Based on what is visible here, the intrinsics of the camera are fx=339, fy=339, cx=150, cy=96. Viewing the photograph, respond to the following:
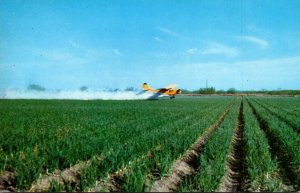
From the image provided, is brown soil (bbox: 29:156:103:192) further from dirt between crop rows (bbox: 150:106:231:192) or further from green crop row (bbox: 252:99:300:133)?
green crop row (bbox: 252:99:300:133)

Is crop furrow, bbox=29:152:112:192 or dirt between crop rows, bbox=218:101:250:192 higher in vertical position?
crop furrow, bbox=29:152:112:192

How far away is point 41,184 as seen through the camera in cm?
615

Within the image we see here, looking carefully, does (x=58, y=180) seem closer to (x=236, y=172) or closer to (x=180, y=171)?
(x=180, y=171)

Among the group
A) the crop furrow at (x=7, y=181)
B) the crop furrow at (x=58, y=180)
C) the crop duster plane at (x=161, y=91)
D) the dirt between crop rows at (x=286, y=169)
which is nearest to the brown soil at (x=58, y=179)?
the crop furrow at (x=58, y=180)

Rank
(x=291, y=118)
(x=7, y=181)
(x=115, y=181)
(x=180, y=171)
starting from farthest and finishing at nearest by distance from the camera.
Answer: (x=291, y=118), (x=180, y=171), (x=115, y=181), (x=7, y=181)

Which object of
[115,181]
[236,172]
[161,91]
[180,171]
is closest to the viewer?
[115,181]

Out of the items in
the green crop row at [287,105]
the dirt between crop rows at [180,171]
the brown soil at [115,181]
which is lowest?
the dirt between crop rows at [180,171]

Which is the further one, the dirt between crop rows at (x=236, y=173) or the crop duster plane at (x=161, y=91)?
the crop duster plane at (x=161, y=91)

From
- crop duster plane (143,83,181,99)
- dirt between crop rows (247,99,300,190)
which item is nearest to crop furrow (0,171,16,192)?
dirt between crop rows (247,99,300,190)

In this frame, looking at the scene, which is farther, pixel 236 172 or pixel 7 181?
pixel 236 172

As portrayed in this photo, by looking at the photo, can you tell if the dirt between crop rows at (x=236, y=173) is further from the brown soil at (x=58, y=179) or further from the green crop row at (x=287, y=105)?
the green crop row at (x=287, y=105)

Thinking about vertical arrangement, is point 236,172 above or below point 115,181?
below

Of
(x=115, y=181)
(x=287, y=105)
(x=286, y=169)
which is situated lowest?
(x=286, y=169)

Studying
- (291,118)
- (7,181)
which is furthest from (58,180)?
(291,118)
